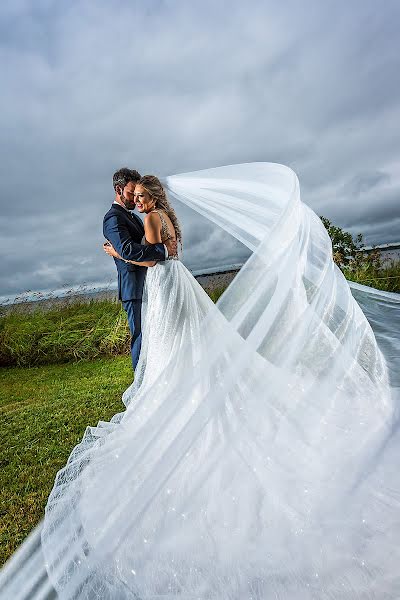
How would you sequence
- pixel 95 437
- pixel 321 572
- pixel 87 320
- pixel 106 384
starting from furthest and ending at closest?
pixel 87 320
pixel 106 384
pixel 95 437
pixel 321 572

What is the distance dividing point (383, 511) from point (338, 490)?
219mm

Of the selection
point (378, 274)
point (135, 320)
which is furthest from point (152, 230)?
point (378, 274)

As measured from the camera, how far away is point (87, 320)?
393 inches

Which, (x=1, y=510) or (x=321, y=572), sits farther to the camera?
(x=1, y=510)

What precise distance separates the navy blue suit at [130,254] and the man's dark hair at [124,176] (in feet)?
0.66

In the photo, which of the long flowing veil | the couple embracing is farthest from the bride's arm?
the long flowing veil

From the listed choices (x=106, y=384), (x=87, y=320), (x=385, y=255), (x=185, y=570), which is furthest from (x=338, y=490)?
(x=87, y=320)

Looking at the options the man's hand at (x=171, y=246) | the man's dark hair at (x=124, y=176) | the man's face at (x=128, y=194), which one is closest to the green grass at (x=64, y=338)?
the man's face at (x=128, y=194)

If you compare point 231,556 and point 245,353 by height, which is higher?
point 245,353

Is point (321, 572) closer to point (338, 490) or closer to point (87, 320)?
point (338, 490)

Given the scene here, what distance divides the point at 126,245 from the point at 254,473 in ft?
7.00

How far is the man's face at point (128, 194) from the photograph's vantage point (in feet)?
12.9

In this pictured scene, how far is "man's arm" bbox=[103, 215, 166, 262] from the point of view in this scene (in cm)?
356

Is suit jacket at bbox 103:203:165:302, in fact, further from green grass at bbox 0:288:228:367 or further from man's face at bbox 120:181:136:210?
green grass at bbox 0:288:228:367
